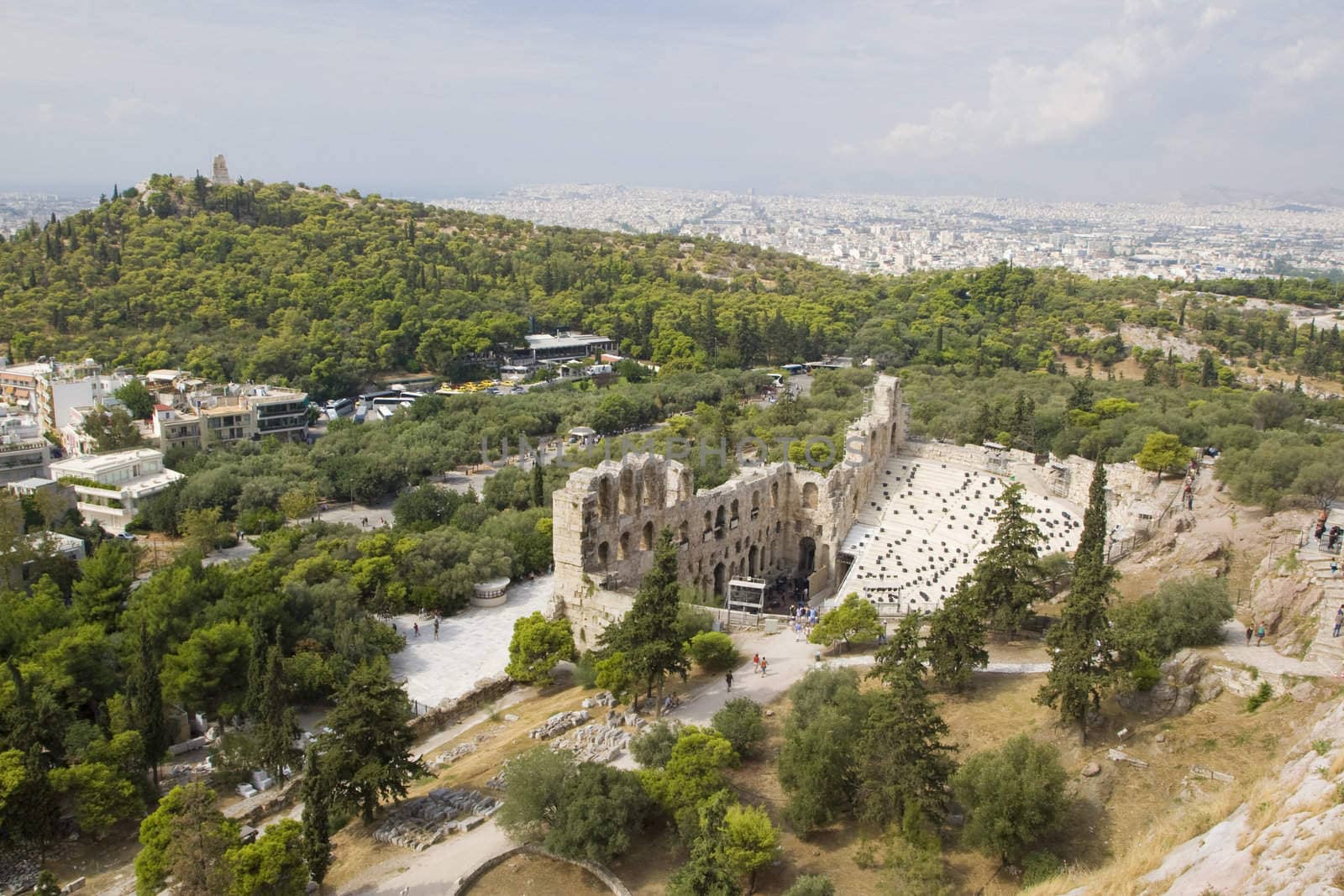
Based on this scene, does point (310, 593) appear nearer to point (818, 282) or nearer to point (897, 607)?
point (897, 607)

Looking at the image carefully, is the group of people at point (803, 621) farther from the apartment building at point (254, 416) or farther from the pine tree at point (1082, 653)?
the apartment building at point (254, 416)

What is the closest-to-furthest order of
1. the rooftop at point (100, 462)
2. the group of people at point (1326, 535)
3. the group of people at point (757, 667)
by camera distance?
the group of people at point (757, 667)
the group of people at point (1326, 535)
the rooftop at point (100, 462)

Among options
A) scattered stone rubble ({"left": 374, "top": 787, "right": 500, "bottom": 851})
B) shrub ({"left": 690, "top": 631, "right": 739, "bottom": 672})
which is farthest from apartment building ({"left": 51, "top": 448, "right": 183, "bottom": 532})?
shrub ({"left": 690, "top": 631, "right": 739, "bottom": 672})

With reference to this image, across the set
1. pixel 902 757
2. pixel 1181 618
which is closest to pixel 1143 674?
pixel 1181 618

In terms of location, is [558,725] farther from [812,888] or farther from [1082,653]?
[1082,653]

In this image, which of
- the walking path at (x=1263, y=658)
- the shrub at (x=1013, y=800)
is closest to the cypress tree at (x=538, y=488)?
the walking path at (x=1263, y=658)

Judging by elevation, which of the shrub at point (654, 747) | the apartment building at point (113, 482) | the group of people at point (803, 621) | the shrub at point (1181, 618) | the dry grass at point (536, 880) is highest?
the shrub at point (1181, 618)

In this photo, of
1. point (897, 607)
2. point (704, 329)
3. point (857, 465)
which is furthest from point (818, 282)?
point (897, 607)
